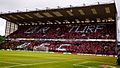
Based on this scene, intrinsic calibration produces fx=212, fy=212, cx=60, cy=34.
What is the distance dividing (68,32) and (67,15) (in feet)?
20.5

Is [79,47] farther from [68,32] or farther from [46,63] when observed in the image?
[46,63]

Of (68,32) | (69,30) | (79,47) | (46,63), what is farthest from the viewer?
(69,30)

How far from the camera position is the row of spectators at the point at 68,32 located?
67.0 metres

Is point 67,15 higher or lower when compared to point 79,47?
higher

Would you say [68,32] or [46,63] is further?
[68,32]

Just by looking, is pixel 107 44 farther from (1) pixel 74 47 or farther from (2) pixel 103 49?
(1) pixel 74 47

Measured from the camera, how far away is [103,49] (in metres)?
58.2

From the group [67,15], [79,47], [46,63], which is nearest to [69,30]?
[67,15]

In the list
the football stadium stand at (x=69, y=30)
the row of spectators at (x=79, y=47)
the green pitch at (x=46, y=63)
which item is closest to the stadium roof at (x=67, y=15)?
the football stadium stand at (x=69, y=30)

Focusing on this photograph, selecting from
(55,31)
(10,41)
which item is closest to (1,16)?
(10,41)

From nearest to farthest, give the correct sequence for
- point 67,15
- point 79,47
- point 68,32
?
point 79,47 < point 67,15 < point 68,32

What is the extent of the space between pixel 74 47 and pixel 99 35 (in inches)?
361

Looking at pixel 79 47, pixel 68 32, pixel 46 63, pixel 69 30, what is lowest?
pixel 79 47

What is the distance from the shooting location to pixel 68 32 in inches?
2896
